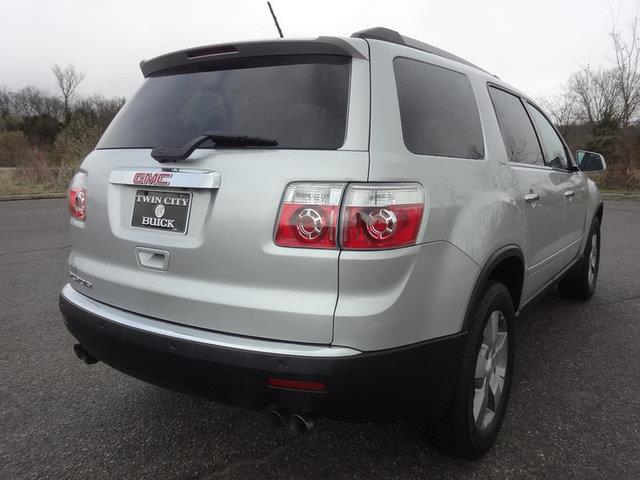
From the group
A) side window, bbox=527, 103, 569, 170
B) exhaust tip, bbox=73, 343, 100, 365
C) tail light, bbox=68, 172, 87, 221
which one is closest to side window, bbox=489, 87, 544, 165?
side window, bbox=527, 103, 569, 170

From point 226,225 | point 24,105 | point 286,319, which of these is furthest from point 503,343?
point 24,105

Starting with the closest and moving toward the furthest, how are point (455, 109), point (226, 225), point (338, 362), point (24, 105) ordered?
point (338, 362), point (226, 225), point (455, 109), point (24, 105)

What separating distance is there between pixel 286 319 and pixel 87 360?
122cm

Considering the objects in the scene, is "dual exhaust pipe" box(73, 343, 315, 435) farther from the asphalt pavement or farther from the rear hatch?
the asphalt pavement

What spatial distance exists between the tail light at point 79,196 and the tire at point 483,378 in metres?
1.75

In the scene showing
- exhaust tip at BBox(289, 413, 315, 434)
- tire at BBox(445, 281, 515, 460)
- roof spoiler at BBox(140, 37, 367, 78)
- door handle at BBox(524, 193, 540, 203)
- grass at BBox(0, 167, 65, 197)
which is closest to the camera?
exhaust tip at BBox(289, 413, 315, 434)

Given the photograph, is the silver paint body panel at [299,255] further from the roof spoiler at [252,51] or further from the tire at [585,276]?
the tire at [585,276]

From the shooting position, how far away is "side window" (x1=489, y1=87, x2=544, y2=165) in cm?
274

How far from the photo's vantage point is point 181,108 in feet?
7.02

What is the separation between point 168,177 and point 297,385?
895mm

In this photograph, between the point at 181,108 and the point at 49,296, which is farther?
the point at 49,296

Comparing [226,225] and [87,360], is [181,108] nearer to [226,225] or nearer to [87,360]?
[226,225]

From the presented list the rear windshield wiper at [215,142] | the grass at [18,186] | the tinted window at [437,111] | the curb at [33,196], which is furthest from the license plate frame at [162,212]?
the grass at [18,186]

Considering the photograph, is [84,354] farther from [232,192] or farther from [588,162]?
[588,162]
